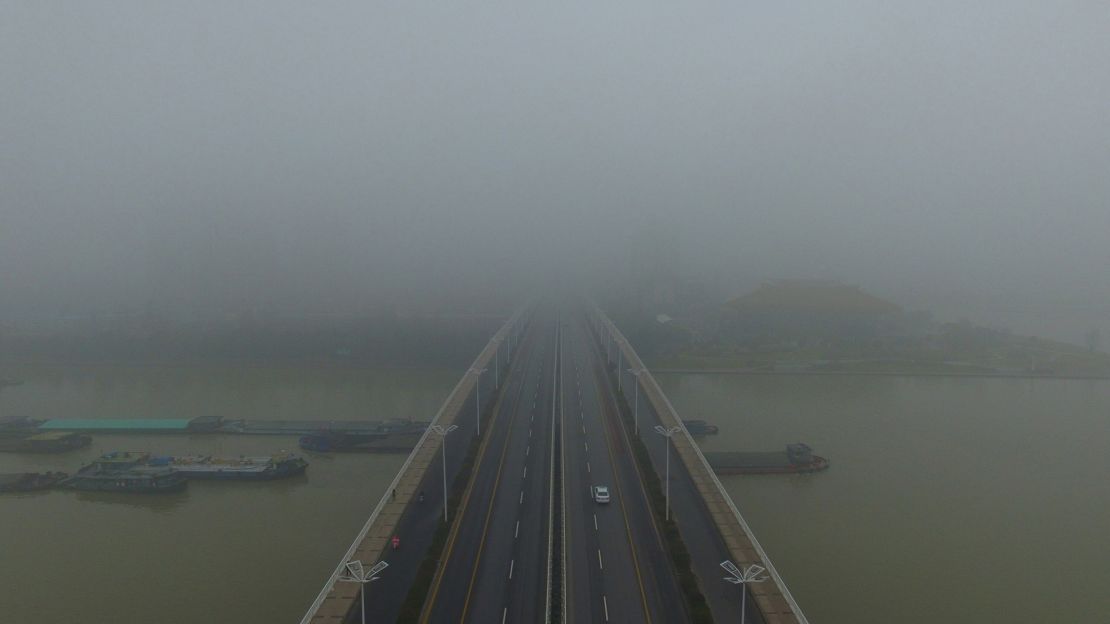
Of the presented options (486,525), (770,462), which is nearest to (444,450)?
(486,525)

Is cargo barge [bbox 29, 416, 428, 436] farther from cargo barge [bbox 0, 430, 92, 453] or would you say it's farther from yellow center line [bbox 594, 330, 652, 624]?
yellow center line [bbox 594, 330, 652, 624]

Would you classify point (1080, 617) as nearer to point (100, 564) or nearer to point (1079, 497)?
point (1079, 497)

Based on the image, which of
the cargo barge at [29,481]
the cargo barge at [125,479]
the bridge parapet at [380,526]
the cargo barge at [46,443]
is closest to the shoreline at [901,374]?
the bridge parapet at [380,526]

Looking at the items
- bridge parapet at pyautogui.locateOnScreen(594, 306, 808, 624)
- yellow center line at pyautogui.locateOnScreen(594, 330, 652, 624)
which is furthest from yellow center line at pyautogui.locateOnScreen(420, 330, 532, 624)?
bridge parapet at pyautogui.locateOnScreen(594, 306, 808, 624)

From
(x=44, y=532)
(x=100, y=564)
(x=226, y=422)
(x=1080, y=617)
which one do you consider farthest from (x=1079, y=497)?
(x=226, y=422)

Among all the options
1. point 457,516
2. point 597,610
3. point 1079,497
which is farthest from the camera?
point 1079,497

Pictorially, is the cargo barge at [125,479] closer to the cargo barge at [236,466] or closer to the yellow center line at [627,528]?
the cargo barge at [236,466]

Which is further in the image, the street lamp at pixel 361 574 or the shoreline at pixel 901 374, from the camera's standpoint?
the shoreline at pixel 901 374
